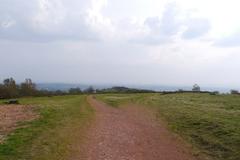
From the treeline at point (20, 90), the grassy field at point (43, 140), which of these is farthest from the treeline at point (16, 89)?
the grassy field at point (43, 140)

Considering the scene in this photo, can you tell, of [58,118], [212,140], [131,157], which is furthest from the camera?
[58,118]

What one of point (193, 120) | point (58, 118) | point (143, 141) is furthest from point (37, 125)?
point (193, 120)

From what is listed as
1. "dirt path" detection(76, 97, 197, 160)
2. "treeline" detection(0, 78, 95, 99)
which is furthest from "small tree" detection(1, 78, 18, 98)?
"dirt path" detection(76, 97, 197, 160)

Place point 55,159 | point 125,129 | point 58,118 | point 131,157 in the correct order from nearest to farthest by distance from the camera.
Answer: point 55,159
point 131,157
point 125,129
point 58,118

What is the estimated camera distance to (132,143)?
23.2 meters

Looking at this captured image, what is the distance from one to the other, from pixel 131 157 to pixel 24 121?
42.0 feet

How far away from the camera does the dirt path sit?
64.6 ft

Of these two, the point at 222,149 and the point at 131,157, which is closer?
the point at 131,157

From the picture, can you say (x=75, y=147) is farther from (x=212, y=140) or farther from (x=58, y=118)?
(x=58, y=118)

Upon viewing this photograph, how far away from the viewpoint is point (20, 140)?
21.1 meters

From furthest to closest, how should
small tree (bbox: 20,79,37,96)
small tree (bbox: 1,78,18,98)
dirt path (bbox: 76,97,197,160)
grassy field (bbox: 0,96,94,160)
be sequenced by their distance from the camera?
1. small tree (bbox: 20,79,37,96)
2. small tree (bbox: 1,78,18,98)
3. dirt path (bbox: 76,97,197,160)
4. grassy field (bbox: 0,96,94,160)

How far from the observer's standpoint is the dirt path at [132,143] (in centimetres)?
1970

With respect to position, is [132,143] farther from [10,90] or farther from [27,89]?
[27,89]

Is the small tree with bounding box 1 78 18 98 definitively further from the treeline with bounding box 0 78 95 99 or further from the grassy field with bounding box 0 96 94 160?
the grassy field with bounding box 0 96 94 160
